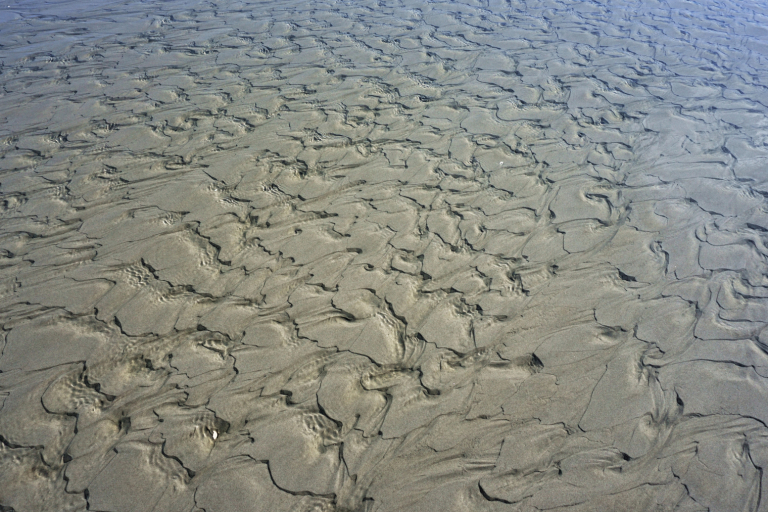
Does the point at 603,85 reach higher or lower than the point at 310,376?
higher

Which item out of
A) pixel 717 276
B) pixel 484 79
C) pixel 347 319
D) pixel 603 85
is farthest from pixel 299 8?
pixel 717 276

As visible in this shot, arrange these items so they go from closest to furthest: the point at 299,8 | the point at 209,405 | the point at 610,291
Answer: the point at 209,405 < the point at 610,291 < the point at 299,8

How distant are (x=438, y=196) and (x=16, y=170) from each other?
3.71 meters

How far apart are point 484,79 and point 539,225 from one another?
110 inches

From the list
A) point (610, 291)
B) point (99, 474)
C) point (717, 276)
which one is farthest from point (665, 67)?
point (99, 474)


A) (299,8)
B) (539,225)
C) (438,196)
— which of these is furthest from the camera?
(299,8)

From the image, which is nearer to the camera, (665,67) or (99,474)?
(99,474)

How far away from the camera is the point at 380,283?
11.4 feet

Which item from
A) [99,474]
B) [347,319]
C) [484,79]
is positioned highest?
[484,79]

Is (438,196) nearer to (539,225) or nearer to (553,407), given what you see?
(539,225)

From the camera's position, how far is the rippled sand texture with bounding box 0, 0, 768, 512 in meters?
2.52

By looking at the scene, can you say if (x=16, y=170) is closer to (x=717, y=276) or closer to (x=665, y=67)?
(x=717, y=276)

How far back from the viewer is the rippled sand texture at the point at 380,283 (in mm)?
2516

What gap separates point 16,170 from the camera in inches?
174
